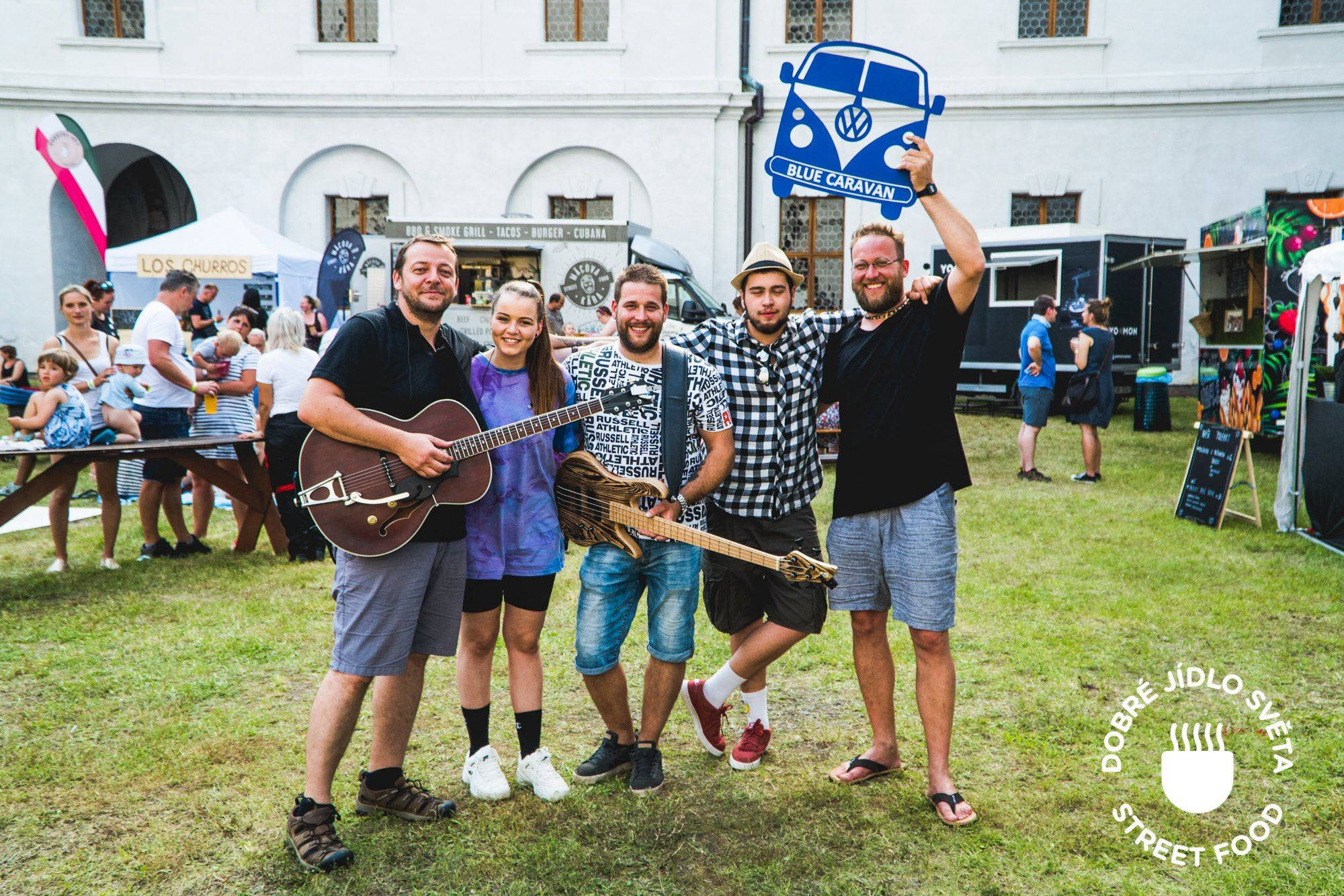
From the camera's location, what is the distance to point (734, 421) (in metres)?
3.58

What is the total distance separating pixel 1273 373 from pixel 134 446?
1130 centimetres

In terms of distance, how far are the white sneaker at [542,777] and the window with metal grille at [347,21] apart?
1839 cm

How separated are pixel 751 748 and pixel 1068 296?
44.3 ft

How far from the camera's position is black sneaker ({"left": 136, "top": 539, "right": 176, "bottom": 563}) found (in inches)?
281

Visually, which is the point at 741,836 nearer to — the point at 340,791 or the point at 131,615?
the point at 340,791

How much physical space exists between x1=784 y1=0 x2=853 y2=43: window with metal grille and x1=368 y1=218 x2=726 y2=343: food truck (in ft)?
20.0

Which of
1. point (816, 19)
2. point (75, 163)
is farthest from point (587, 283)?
point (75, 163)

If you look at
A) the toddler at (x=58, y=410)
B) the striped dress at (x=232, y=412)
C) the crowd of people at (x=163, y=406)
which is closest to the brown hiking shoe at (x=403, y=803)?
the crowd of people at (x=163, y=406)

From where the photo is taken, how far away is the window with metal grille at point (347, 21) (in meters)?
18.9

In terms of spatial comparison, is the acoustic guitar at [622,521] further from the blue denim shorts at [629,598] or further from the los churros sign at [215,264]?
the los churros sign at [215,264]

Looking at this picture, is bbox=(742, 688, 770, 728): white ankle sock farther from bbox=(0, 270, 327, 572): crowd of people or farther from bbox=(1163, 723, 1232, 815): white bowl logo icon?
bbox=(0, 270, 327, 572): crowd of people

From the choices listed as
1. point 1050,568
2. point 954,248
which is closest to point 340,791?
point 954,248

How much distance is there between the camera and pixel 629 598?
359 centimetres

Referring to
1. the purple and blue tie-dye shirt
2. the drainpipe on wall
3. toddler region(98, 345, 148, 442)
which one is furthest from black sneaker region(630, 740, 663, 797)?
the drainpipe on wall
